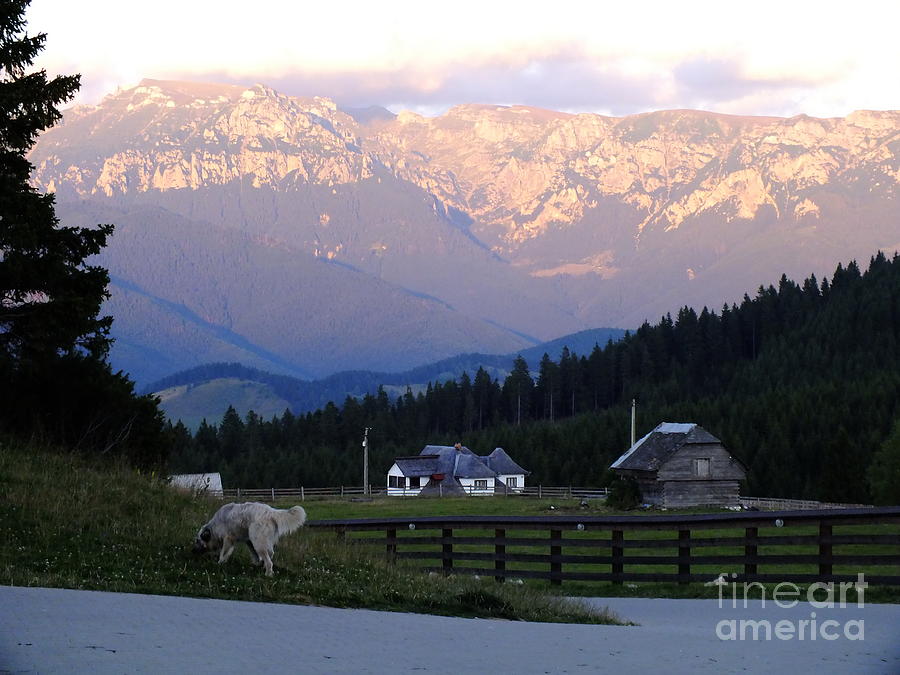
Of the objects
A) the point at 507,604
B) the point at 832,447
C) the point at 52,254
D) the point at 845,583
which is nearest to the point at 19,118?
the point at 52,254

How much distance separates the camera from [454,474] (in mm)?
127250

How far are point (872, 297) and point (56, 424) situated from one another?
172918 mm

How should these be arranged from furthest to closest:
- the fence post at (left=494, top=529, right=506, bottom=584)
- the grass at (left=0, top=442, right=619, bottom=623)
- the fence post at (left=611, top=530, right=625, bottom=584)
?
the fence post at (left=494, top=529, right=506, bottom=584) < the fence post at (left=611, top=530, right=625, bottom=584) < the grass at (left=0, top=442, right=619, bottom=623)

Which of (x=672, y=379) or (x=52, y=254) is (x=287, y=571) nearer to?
(x=52, y=254)

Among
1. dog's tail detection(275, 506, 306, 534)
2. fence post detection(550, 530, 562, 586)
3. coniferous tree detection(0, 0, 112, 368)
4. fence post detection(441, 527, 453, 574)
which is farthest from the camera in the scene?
coniferous tree detection(0, 0, 112, 368)

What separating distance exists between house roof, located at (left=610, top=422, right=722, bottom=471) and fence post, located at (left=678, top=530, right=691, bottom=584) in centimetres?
5897

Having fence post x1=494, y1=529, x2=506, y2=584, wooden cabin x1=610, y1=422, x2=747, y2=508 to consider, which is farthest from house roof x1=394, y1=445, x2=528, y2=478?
fence post x1=494, y1=529, x2=506, y2=584

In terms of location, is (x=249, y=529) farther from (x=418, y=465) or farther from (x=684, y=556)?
(x=418, y=465)

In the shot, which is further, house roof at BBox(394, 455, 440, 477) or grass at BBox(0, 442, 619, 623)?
house roof at BBox(394, 455, 440, 477)

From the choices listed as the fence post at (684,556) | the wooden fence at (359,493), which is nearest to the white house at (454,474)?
the wooden fence at (359,493)

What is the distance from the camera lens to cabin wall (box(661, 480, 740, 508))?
268 ft

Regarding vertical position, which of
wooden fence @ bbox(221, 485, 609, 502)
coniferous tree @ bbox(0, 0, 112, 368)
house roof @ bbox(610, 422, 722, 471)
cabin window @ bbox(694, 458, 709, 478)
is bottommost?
wooden fence @ bbox(221, 485, 609, 502)

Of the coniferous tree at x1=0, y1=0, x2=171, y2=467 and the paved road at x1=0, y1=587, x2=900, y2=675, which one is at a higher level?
the coniferous tree at x1=0, y1=0, x2=171, y2=467

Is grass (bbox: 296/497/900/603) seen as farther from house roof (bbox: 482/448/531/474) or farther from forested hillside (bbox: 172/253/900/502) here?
house roof (bbox: 482/448/531/474)
